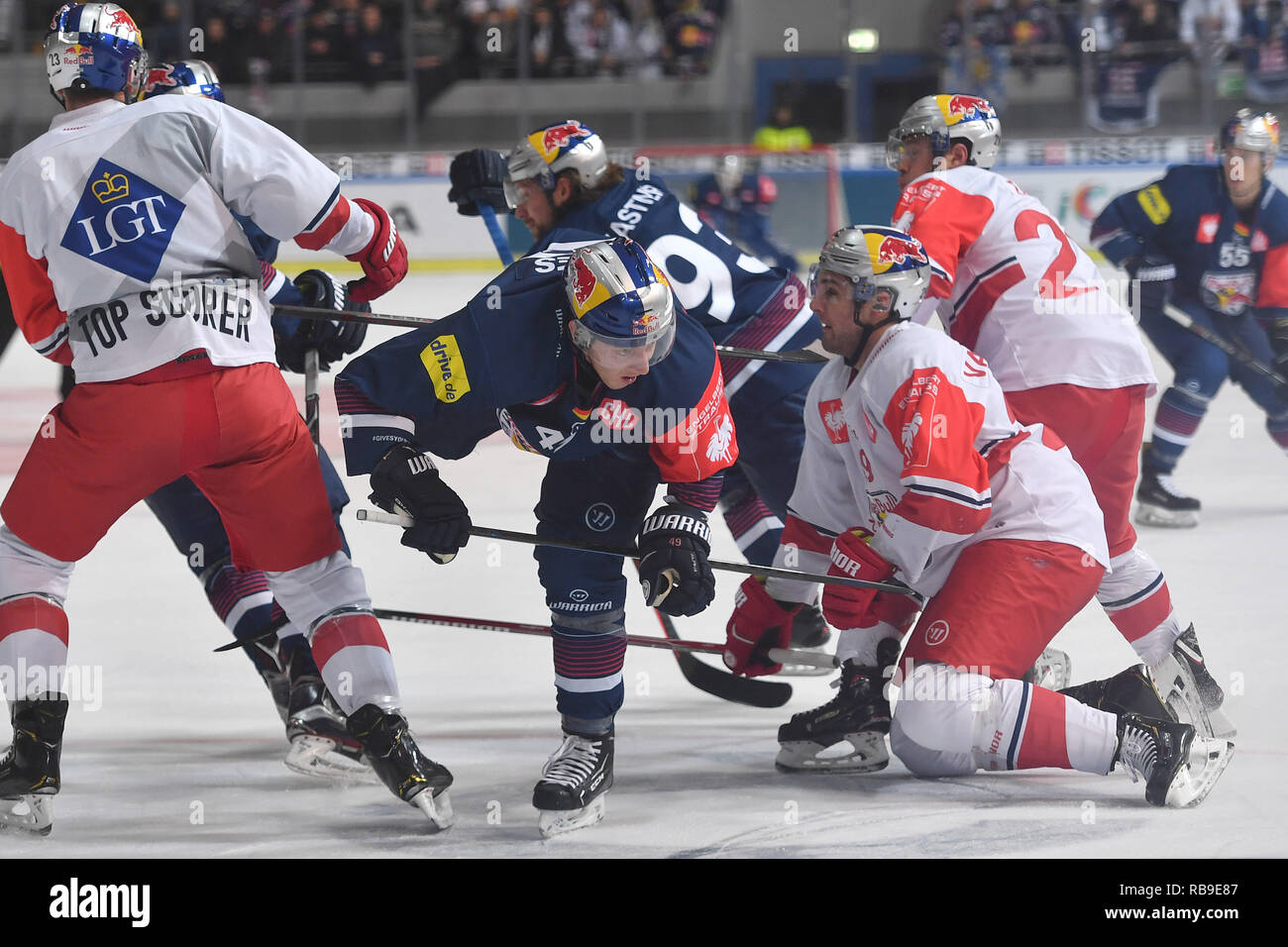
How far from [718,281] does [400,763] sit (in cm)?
138

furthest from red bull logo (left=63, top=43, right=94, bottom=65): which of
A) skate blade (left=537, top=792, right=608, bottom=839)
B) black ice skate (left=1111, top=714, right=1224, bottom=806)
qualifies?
black ice skate (left=1111, top=714, right=1224, bottom=806)

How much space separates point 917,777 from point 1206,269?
9.44 feet

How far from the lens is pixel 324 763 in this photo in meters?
2.87

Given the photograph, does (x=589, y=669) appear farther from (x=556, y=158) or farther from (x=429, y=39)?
(x=429, y=39)

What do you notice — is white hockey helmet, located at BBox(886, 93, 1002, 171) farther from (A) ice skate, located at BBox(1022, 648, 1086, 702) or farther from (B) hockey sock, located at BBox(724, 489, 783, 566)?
(A) ice skate, located at BBox(1022, 648, 1086, 702)

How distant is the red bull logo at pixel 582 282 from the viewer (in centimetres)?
246

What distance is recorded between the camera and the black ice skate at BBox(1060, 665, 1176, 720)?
2.94 metres

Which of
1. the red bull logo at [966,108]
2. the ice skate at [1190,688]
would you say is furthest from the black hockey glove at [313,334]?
the ice skate at [1190,688]

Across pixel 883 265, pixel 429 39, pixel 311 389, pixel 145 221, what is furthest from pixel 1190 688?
pixel 429 39

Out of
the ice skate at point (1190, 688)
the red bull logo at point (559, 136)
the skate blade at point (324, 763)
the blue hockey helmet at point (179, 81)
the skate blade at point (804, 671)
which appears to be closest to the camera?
the skate blade at point (324, 763)

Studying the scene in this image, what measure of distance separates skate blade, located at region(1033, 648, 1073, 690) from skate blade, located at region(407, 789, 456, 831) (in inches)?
54.3

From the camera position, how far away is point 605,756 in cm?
270

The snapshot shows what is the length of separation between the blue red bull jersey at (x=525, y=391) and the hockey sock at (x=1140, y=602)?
36.0 inches

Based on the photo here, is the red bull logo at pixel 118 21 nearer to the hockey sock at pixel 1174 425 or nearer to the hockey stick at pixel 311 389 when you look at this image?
the hockey stick at pixel 311 389
